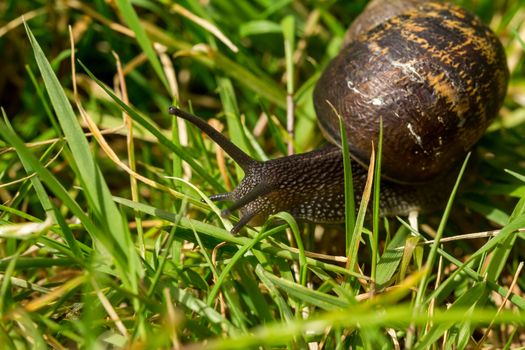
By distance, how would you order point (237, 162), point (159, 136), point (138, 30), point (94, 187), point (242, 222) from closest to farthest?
point (94, 187) → point (242, 222) → point (159, 136) → point (237, 162) → point (138, 30)

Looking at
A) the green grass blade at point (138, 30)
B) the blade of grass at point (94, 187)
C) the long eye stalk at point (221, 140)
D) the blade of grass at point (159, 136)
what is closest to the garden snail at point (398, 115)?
the long eye stalk at point (221, 140)

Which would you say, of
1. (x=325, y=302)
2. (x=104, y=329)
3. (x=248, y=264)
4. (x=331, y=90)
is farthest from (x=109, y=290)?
(x=331, y=90)

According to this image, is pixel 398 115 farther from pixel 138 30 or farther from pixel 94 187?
pixel 138 30

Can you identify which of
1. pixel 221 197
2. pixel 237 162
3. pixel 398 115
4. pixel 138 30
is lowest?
pixel 221 197

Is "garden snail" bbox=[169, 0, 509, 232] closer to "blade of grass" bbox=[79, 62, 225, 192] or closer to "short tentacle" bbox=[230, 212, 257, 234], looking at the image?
"short tentacle" bbox=[230, 212, 257, 234]

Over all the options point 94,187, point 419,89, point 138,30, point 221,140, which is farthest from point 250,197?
point 138,30

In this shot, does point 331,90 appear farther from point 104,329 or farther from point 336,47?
point 104,329

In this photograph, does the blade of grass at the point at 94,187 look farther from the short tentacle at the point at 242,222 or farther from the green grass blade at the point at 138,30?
the green grass blade at the point at 138,30
